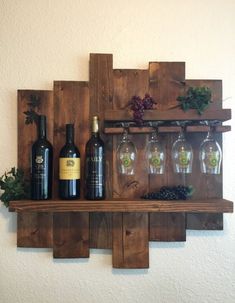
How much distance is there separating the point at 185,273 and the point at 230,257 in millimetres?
180

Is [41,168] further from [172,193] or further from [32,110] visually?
[172,193]

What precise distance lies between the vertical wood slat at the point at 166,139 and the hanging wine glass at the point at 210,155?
0.11 meters

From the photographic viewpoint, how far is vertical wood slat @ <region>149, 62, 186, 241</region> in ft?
3.30

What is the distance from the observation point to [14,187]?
3.12 feet

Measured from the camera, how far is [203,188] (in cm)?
101

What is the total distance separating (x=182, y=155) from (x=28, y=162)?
56 centimetres

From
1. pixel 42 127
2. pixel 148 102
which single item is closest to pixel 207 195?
pixel 148 102

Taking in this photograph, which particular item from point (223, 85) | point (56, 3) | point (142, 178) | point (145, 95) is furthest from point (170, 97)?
point (56, 3)

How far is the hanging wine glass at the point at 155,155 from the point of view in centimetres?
98

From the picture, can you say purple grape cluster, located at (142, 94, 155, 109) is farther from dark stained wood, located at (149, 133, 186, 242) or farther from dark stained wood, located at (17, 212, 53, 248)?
dark stained wood, located at (17, 212, 53, 248)

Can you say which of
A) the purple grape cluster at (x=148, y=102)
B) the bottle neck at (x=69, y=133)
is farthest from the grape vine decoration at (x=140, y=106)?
the bottle neck at (x=69, y=133)

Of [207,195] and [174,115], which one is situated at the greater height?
[174,115]

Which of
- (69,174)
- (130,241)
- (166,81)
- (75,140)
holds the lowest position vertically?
(130,241)

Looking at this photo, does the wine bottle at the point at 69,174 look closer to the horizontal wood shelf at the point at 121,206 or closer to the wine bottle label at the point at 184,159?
the horizontal wood shelf at the point at 121,206
